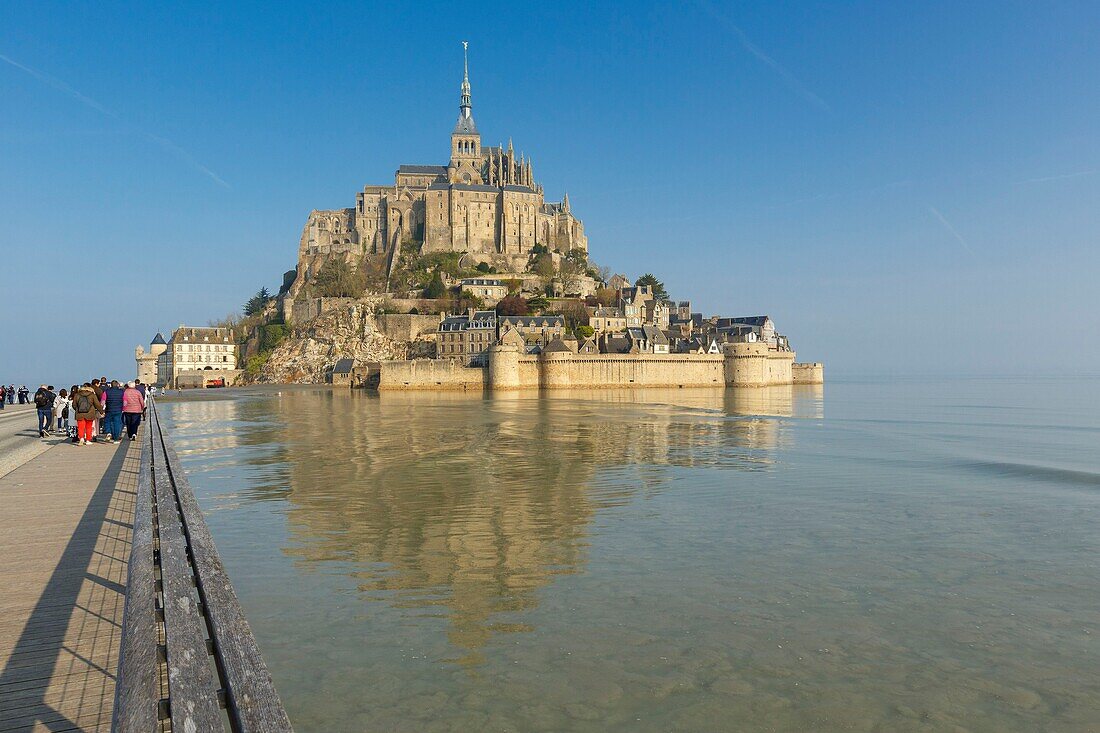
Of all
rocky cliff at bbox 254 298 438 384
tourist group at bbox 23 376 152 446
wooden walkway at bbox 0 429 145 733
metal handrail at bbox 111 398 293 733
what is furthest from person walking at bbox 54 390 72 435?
rocky cliff at bbox 254 298 438 384

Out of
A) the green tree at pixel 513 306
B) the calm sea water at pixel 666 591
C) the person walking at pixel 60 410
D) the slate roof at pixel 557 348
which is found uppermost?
the green tree at pixel 513 306

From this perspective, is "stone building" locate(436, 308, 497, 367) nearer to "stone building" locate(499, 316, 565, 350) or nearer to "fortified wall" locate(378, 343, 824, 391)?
"stone building" locate(499, 316, 565, 350)

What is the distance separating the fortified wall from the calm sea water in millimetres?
40829

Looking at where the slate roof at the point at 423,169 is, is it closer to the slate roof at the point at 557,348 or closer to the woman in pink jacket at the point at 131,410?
the slate roof at the point at 557,348

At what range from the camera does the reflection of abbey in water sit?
788cm

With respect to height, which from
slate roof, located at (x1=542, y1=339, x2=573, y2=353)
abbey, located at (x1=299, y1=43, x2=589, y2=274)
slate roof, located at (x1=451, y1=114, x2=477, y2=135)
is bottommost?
slate roof, located at (x1=542, y1=339, x2=573, y2=353)

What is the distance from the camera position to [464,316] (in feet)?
217

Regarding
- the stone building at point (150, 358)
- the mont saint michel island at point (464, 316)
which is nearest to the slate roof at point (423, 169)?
the mont saint michel island at point (464, 316)

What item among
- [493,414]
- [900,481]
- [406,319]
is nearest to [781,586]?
[900,481]

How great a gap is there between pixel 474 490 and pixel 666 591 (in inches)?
249

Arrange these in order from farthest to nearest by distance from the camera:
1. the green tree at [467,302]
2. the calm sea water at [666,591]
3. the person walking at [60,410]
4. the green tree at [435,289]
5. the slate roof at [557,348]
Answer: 1. the green tree at [435,289]
2. the green tree at [467,302]
3. the slate roof at [557,348]
4. the person walking at [60,410]
5. the calm sea water at [666,591]

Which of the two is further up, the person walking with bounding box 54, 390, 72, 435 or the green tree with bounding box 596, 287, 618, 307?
the green tree with bounding box 596, 287, 618, 307

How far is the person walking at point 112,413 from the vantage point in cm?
1545

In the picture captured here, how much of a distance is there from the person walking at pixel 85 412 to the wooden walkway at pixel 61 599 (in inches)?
196
